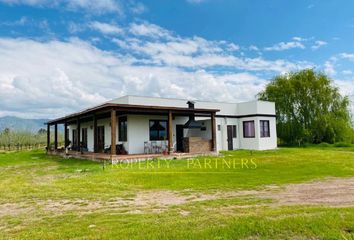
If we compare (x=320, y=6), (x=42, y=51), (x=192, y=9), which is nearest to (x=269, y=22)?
(x=320, y=6)

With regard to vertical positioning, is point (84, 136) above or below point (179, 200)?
above

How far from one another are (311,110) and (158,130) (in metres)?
16.8

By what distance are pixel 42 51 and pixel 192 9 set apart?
8.96 m

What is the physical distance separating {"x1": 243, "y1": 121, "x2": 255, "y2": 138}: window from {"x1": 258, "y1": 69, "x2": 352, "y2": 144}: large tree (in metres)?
7.29

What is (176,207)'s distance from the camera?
5840mm

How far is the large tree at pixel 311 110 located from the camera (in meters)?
27.6

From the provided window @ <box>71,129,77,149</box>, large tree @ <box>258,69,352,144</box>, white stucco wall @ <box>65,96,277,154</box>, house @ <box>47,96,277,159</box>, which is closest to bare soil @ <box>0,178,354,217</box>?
house @ <box>47,96,277,159</box>

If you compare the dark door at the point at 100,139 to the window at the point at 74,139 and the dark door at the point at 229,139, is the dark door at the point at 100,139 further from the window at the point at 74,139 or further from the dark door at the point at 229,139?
the dark door at the point at 229,139

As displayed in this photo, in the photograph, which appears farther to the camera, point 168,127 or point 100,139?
point 100,139

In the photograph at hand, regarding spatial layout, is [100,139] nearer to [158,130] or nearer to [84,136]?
[84,136]

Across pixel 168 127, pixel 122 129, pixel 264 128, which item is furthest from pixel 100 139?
pixel 264 128

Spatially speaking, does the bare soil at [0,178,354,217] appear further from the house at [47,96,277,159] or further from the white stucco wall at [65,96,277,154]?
the white stucco wall at [65,96,277,154]

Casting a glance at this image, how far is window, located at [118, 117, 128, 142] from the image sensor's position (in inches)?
697

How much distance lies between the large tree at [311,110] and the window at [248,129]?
7.29 m
